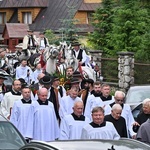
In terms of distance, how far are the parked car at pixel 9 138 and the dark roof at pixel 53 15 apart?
62.9 m

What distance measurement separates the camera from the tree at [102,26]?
4403 cm

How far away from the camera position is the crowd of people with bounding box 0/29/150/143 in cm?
1172

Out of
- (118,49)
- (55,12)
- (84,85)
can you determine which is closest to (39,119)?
(84,85)

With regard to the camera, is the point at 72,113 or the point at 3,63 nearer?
the point at 72,113

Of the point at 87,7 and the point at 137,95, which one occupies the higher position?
the point at 87,7

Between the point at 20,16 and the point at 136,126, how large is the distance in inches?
2578

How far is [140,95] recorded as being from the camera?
19438 millimetres

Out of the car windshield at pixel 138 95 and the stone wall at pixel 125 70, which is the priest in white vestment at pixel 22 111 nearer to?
the car windshield at pixel 138 95

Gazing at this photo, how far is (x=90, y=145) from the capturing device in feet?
25.9

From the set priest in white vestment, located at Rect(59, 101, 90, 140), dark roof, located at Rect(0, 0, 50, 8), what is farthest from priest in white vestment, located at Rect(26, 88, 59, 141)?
dark roof, located at Rect(0, 0, 50, 8)

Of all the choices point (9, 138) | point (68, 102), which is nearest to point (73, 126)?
point (9, 138)

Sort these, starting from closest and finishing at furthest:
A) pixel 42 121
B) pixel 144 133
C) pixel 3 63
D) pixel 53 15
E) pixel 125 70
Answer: pixel 144 133
pixel 42 121
pixel 3 63
pixel 125 70
pixel 53 15

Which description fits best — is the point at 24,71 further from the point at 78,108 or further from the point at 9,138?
the point at 9,138

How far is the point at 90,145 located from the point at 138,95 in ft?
38.2
